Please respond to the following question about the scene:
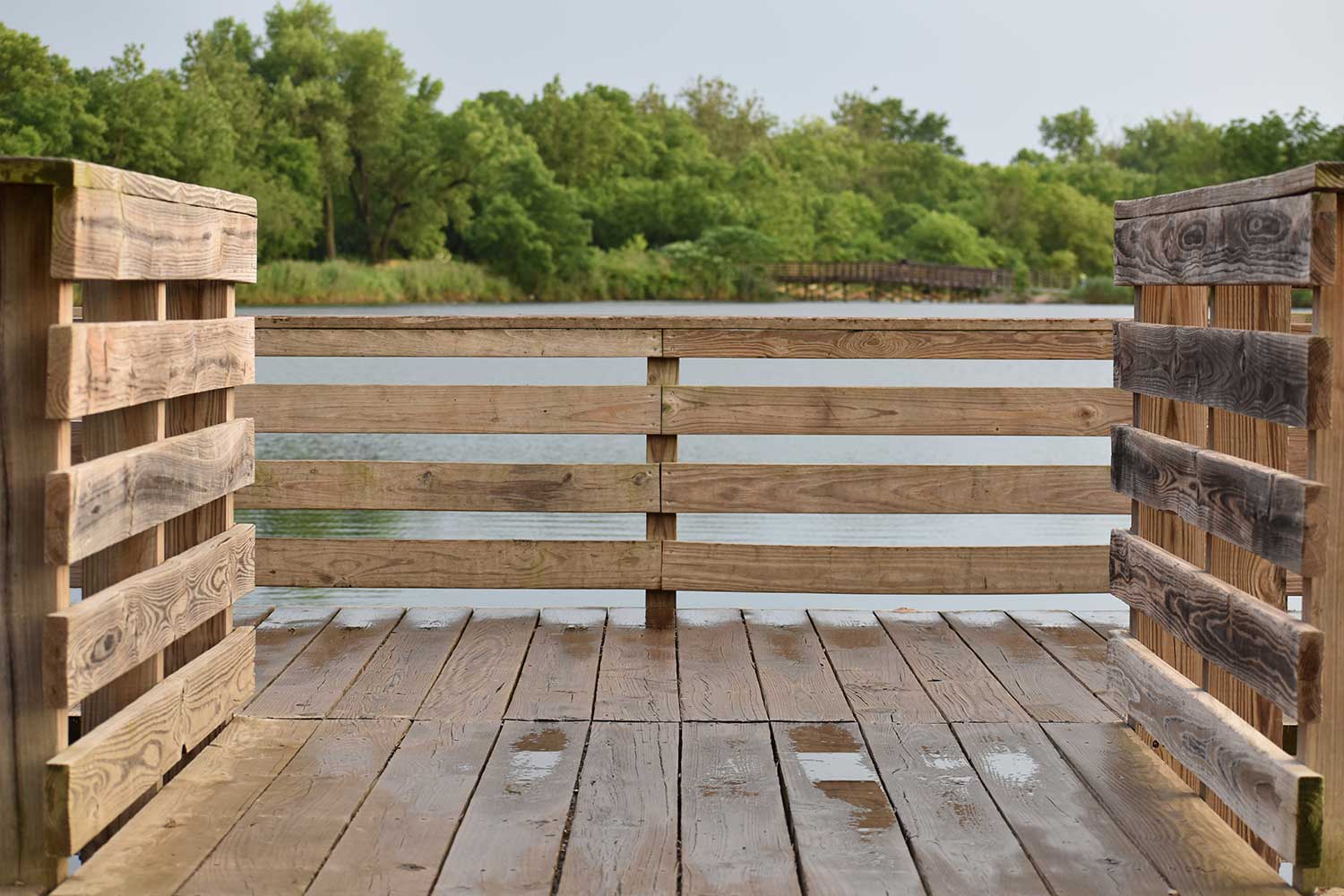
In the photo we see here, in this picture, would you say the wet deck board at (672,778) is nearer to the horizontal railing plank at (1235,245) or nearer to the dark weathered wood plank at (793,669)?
the dark weathered wood plank at (793,669)

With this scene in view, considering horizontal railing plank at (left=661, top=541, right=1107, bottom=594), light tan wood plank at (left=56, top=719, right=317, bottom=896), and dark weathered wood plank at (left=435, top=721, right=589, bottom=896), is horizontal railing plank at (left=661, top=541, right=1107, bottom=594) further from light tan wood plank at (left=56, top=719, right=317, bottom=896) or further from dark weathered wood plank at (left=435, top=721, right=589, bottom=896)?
light tan wood plank at (left=56, top=719, right=317, bottom=896)

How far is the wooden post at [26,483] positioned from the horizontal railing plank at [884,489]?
2.26 meters

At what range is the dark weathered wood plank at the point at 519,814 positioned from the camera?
223cm

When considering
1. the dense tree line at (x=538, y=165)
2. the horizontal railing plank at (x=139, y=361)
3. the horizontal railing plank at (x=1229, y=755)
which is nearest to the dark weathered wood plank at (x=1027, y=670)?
the horizontal railing plank at (x=1229, y=755)

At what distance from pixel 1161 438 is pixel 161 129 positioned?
33882 mm

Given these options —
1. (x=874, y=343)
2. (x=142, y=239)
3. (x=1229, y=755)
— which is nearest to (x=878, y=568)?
(x=874, y=343)

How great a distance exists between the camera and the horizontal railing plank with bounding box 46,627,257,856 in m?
2.11

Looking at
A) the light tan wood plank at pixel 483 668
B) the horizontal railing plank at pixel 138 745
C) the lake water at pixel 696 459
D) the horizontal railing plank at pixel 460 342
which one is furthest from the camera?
the lake water at pixel 696 459

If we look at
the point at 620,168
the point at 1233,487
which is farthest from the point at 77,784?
the point at 620,168

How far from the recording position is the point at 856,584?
166 inches

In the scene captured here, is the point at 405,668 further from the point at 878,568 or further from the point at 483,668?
the point at 878,568

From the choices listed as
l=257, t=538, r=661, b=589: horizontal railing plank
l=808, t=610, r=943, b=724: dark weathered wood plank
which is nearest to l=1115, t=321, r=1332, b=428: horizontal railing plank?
l=808, t=610, r=943, b=724: dark weathered wood plank

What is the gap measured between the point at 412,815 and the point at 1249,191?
1.89 m

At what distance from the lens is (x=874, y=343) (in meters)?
4.18
